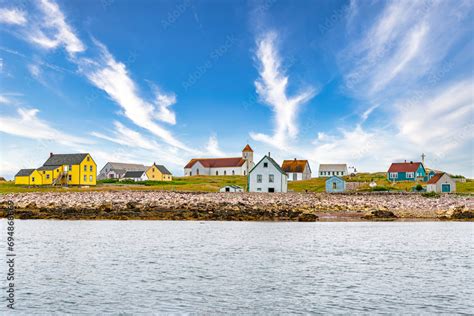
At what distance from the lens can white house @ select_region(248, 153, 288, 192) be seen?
6769 cm

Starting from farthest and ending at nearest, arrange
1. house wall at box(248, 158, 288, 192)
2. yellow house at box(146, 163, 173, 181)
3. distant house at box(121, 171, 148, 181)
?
1. yellow house at box(146, 163, 173, 181)
2. distant house at box(121, 171, 148, 181)
3. house wall at box(248, 158, 288, 192)

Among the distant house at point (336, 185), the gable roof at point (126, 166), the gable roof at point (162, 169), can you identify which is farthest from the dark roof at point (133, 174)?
the distant house at point (336, 185)

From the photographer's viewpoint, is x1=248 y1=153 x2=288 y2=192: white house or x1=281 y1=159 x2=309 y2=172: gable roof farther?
x1=281 y1=159 x2=309 y2=172: gable roof

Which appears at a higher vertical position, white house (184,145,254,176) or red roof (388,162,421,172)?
white house (184,145,254,176)

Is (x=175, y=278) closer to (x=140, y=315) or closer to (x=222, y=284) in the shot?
(x=222, y=284)

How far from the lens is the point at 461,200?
2249 inches

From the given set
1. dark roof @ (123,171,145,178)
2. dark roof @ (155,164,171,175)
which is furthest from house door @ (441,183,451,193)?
dark roof @ (123,171,145,178)

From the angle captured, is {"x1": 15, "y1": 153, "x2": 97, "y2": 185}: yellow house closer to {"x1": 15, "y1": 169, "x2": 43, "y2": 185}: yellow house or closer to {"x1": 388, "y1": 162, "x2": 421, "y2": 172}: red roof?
{"x1": 15, "y1": 169, "x2": 43, "y2": 185}: yellow house

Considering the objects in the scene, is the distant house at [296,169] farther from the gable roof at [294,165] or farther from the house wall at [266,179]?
the house wall at [266,179]

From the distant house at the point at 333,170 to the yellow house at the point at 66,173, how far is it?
77718 millimetres

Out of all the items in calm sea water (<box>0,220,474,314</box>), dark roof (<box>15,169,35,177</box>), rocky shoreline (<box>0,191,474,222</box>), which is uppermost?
dark roof (<box>15,169,35,177</box>)

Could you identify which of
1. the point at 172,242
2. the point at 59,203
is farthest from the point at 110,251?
the point at 59,203

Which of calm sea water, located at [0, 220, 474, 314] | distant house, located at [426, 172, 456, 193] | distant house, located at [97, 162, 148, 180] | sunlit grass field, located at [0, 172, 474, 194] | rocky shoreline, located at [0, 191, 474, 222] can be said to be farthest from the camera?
distant house, located at [97, 162, 148, 180]

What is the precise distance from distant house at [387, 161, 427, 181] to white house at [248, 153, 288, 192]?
5544 centimetres
